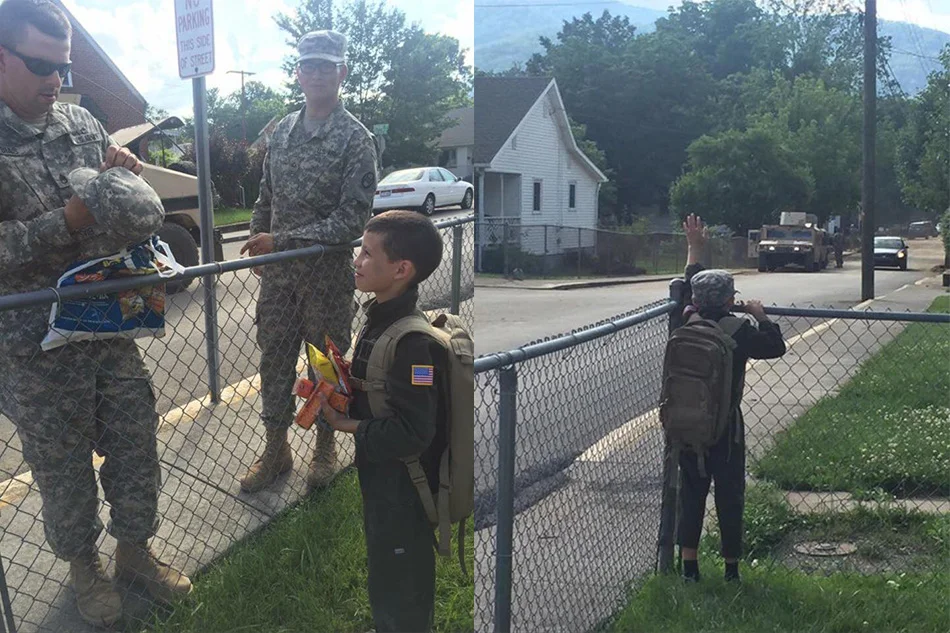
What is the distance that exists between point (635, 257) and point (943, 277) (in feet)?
3.03

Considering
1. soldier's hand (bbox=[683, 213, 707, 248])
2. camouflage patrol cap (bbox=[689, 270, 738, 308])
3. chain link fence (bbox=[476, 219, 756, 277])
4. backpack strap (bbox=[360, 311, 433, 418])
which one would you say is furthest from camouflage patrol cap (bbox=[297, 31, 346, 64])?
camouflage patrol cap (bbox=[689, 270, 738, 308])

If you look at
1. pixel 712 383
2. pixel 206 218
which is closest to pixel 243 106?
pixel 206 218

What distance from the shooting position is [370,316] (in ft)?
6.04

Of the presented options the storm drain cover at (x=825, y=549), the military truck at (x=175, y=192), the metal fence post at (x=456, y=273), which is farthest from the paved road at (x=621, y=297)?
the military truck at (x=175, y=192)

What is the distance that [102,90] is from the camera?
245cm

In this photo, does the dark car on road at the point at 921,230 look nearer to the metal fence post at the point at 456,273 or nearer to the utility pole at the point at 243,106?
the metal fence post at the point at 456,273

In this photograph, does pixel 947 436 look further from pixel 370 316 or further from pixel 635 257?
pixel 370 316

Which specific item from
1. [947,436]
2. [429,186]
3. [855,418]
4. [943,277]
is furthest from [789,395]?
[429,186]

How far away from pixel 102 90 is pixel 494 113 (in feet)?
3.91

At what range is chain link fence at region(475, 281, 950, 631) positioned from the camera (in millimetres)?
2840

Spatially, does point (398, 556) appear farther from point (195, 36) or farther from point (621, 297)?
point (195, 36)

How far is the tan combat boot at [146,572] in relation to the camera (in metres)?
2.51

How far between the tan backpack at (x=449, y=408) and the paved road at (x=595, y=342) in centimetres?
8

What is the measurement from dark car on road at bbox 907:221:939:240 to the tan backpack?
1.55 meters
